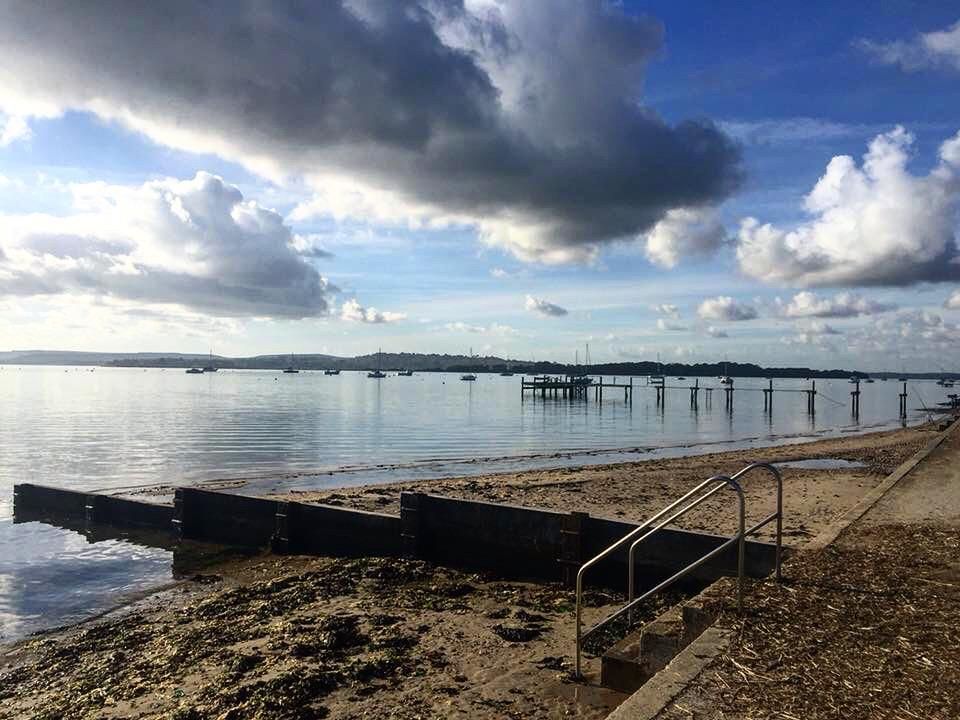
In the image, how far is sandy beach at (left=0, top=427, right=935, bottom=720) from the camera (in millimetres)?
7031

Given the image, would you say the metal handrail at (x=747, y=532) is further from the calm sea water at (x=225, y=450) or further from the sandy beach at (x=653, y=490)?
the calm sea water at (x=225, y=450)

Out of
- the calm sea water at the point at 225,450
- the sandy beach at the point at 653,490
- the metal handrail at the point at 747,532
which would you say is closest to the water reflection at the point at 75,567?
the calm sea water at the point at 225,450

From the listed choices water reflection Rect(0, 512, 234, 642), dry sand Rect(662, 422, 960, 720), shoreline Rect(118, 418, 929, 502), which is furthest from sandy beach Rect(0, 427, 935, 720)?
shoreline Rect(118, 418, 929, 502)

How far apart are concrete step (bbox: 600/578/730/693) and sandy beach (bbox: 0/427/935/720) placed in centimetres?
18

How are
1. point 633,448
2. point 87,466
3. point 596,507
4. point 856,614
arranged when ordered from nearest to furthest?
point 856,614, point 596,507, point 87,466, point 633,448

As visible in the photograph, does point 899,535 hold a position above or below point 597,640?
above

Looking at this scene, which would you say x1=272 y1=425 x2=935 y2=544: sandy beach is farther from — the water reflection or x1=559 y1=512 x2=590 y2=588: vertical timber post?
the water reflection

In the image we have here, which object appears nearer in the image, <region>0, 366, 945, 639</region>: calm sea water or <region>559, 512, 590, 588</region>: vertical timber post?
<region>559, 512, 590, 588</region>: vertical timber post

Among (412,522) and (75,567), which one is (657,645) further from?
(75,567)

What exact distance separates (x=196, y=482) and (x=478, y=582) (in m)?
17.6

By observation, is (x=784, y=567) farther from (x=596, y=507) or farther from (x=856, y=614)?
(x=596, y=507)

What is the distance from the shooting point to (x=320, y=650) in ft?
27.6

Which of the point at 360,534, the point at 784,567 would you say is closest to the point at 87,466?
the point at 360,534

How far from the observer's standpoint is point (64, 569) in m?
14.1
